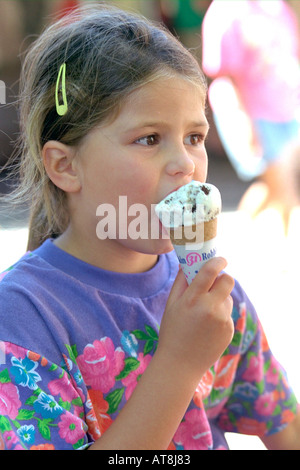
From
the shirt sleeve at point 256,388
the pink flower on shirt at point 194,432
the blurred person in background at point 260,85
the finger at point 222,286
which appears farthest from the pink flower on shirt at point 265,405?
the blurred person in background at point 260,85

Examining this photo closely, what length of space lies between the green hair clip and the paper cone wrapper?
441 mm

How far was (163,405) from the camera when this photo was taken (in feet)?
4.23

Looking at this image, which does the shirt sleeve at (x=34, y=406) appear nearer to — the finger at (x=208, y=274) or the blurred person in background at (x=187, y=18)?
the finger at (x=208, y=274)

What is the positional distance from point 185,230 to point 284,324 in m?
2.47

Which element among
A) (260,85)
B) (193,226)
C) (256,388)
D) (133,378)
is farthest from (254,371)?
(260,85)

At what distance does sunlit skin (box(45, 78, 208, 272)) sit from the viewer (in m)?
1.43

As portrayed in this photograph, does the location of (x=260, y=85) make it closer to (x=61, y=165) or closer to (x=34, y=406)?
(x=61, y=165)

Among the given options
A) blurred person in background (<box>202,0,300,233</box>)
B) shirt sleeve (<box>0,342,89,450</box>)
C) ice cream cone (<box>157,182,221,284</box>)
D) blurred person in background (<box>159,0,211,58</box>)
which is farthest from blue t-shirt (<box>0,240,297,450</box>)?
blurred person in background (<box>159,0,211,58</box>)

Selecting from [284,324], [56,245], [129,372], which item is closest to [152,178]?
[56,245]

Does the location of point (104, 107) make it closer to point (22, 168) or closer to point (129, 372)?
point (22, 168)

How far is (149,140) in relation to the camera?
4.76ft

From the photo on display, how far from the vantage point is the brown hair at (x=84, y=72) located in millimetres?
1489

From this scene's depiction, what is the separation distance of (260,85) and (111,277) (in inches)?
165

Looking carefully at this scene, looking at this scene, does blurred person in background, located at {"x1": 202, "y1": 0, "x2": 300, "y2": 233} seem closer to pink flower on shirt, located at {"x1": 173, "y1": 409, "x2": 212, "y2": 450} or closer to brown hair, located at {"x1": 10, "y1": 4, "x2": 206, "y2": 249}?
brown hair, located at {"x1": 10, "y1": 4, "x2": 206, "y2": 249}
